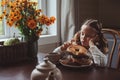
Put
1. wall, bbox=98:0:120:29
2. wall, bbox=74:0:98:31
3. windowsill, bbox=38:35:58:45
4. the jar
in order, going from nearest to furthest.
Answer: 1. the jar
2. windowsill, bbox=38:35:58:45
3. wall, bbox=74:0:98:31
4. wall, bbox=98:0:120:29

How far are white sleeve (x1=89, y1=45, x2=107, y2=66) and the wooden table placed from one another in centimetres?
16

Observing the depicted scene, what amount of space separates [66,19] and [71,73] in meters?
1.48

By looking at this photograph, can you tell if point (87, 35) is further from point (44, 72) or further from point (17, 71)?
point (44, 72)

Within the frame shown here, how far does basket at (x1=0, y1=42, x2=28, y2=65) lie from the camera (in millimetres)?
1756

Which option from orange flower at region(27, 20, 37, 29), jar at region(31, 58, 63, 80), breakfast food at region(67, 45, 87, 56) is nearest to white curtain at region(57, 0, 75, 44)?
breakfast food at region(67, 45, 87, 56)

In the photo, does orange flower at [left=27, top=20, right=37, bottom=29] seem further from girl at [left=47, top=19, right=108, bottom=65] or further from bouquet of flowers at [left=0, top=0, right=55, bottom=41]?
girl at [left=47, top=19, right=108, bottom=65]

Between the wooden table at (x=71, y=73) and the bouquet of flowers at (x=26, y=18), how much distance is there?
0.85 feet

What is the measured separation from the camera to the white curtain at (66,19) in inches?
115

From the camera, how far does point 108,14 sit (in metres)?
3.37

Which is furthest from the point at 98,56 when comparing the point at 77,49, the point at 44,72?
the point at 44,72

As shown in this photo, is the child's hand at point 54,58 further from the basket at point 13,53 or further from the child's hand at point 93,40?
the child's hand at point 93,40

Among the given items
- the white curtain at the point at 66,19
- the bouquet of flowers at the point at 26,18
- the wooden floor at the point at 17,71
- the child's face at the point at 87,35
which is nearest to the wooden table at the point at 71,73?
the wooden floor at the point at 17,71

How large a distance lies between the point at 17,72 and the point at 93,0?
1943 mm

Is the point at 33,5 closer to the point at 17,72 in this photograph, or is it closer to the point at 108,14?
the point at 17,72
